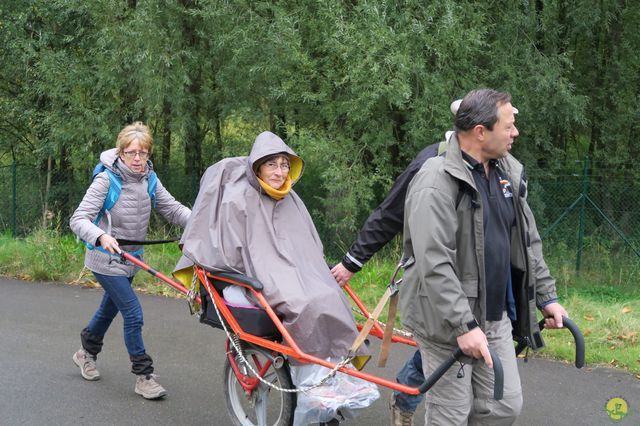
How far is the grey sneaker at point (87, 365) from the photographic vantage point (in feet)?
18.3

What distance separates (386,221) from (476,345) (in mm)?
1358

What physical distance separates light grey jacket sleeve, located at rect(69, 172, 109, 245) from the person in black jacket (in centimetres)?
168

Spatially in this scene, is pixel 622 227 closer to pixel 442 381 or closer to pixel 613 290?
pixel 613 290

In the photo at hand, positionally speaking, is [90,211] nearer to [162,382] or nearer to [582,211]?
[162,382]

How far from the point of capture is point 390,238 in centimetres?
429

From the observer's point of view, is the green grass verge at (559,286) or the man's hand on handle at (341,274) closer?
the man's hand on handle at (341,274)

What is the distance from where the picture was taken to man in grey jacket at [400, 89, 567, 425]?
10.2ft

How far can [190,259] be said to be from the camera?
4.24m

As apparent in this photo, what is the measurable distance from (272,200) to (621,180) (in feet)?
29.3

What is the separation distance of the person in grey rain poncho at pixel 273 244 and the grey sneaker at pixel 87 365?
1691mm

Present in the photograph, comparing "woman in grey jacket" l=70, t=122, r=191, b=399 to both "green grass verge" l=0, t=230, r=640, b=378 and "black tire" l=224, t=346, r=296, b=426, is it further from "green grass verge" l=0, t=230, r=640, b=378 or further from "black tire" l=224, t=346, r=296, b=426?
"green grass verge" l=0, t=230, r=640, b=378

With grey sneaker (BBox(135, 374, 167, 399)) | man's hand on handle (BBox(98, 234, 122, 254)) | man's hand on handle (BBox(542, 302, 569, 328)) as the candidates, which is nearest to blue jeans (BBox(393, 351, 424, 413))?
man's hand on handle (BBox(542, 302, 569, 328))

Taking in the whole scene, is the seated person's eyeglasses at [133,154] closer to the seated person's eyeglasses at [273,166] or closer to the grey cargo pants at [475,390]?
the seated person's eyeglasses at [273,166]

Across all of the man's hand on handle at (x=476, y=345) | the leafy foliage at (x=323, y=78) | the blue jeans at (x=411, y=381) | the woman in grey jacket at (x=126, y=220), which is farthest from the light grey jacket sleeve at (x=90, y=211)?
the leafy foliage at (x=323, y=78)
